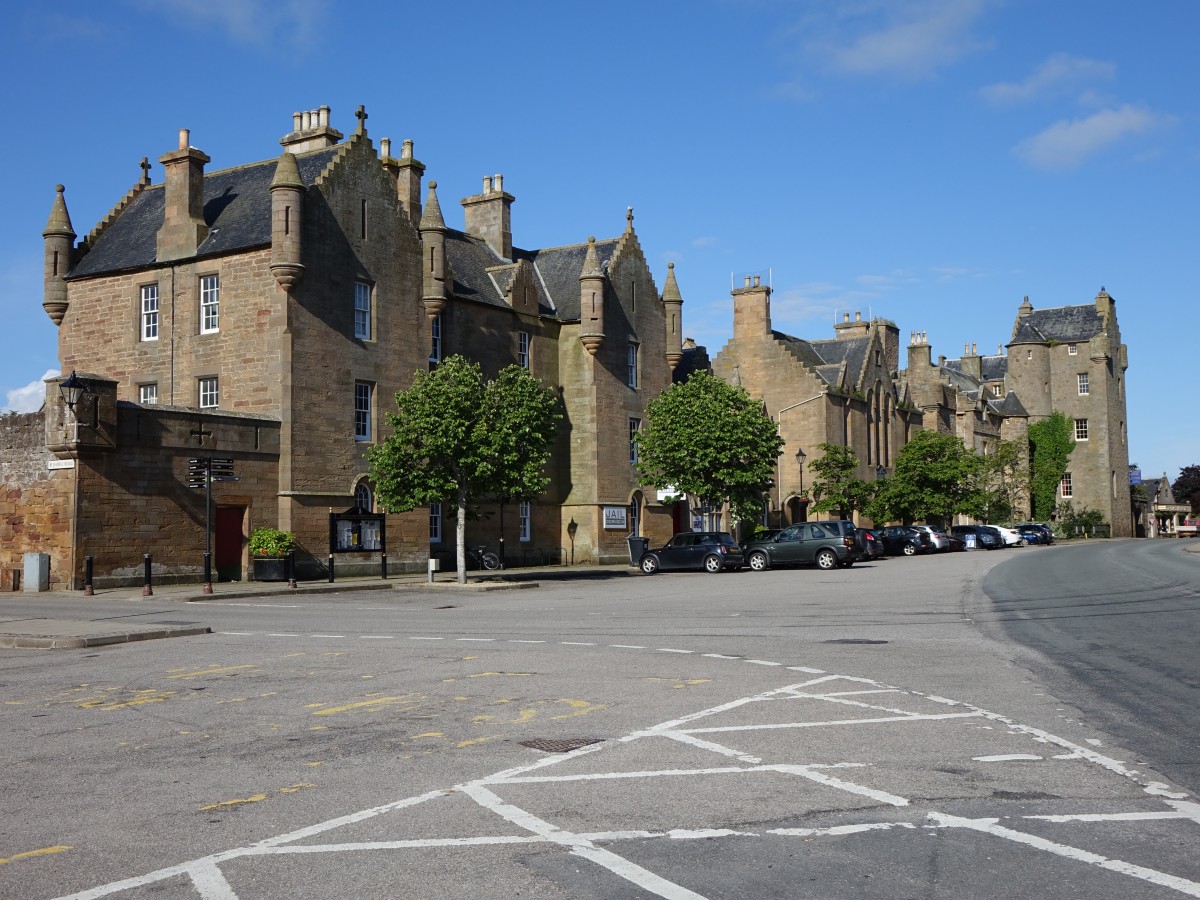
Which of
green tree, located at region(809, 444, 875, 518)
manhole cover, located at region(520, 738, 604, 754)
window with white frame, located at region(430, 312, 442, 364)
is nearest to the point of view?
manhole cover, located at region(520, 738, 604, 754)

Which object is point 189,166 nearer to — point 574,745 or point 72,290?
point 72,290

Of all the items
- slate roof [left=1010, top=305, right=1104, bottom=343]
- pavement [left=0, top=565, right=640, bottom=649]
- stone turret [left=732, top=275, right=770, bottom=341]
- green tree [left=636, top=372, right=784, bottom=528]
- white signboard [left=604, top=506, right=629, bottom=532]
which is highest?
slate roof [left=1010, top=305, right=1104, bottom=343]

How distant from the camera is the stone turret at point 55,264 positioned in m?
40.9

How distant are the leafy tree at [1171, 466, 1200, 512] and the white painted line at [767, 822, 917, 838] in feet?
481

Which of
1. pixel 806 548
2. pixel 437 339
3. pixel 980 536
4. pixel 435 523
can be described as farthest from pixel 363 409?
pixel 980 536

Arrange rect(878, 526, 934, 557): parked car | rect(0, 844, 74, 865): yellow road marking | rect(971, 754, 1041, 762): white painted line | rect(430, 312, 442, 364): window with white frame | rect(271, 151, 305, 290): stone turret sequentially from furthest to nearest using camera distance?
rect(878, 526, 934, 557): parked car, rect(430, 312, 442, 364): window with white frame, rect(271, 151, 305, 290): stone turret, rect(971, 754, 1041, 762): white painted line, rect(0, 844, 74, 865): yellow road marking

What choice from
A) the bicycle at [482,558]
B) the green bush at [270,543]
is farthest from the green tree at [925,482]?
the green bush at [270,543]

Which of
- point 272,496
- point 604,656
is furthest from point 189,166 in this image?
point 604,656

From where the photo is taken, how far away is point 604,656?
567 inches

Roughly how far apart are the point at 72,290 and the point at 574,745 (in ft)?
124

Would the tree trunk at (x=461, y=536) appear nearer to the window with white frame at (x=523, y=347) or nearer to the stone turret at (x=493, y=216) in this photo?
A: the window with white frame at (x=523, y=347)

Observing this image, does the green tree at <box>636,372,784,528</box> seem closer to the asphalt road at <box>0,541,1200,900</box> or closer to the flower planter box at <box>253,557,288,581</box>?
the flower planter box at <box>253,557,288,581</box>

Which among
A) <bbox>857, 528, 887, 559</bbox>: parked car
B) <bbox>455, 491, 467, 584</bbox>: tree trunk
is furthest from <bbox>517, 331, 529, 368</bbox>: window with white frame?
<bbox>857, 528, 887, 559</bbox>: parked car

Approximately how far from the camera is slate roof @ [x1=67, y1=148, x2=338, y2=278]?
124ft
